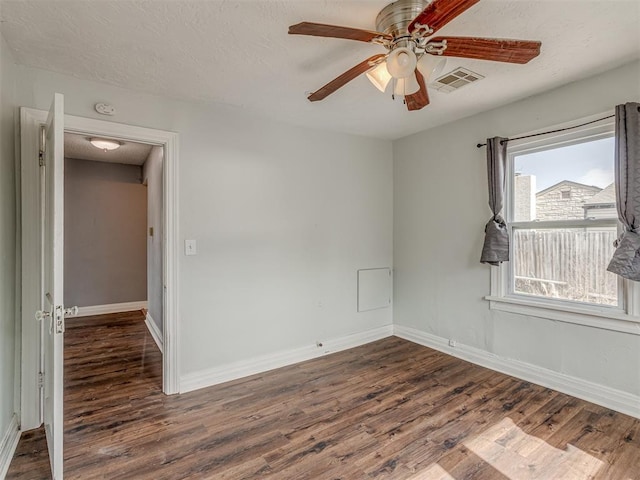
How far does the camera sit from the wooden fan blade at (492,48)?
4.93 ft

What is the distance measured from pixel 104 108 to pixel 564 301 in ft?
12.6

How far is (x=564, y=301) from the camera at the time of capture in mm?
2697

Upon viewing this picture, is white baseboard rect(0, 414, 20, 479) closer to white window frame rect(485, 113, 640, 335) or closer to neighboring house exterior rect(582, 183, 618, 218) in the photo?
white window frame rect(485, 113, 640, 335)

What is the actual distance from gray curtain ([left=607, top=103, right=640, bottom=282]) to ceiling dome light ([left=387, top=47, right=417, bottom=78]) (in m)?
1.70

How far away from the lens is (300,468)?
1.84 meters

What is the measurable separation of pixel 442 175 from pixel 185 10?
277 centimetres

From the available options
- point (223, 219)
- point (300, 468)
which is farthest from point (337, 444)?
point (223, 219)

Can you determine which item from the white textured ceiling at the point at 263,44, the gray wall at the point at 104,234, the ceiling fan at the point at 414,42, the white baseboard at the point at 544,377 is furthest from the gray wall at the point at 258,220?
the gray wall at the point at 104,234

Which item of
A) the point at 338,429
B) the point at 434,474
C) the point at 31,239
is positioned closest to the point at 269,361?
the point at 338,429

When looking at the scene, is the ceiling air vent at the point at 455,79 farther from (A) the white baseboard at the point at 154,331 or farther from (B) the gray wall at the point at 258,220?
(A) the white baseboard at the point at 154,331

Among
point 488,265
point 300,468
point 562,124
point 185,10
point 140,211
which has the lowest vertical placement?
point 300,468

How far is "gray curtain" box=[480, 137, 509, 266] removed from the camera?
295 cm

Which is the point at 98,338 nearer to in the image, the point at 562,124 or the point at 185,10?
the point at 185,10

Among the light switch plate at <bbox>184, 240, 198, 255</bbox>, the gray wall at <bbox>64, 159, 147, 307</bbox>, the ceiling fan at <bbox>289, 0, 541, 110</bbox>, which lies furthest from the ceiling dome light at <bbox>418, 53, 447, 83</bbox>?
the gray wall at <bbox>64, 159, 147, 307</bbox>
